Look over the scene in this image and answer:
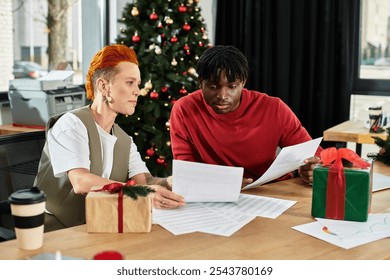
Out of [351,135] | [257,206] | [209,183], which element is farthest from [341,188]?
[351,135]

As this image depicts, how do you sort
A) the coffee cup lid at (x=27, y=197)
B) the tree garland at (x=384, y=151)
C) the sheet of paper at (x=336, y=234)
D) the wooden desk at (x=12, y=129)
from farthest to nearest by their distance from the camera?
the wooden desk at (x=12, y=129)
the tree garland at (x=384, y=151)
the sheet of paper at (x=336, y=234)
the coffee cup lid at (x=27, y=197)

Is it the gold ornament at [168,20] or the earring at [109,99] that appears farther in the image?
the gold ornament at [168,20]

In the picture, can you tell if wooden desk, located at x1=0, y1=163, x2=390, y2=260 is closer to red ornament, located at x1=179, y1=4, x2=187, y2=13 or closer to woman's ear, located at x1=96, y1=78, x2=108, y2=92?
woman's ear, located at x1=96, y1=78, x2=108, y2=92

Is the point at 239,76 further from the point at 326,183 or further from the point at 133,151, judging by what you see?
the point at 326,183

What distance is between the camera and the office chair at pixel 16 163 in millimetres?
1769

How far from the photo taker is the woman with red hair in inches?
68.2

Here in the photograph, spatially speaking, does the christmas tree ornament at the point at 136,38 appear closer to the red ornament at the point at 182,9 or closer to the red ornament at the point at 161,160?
the red ornament at the point at 182,9

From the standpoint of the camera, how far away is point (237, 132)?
84.2 inches

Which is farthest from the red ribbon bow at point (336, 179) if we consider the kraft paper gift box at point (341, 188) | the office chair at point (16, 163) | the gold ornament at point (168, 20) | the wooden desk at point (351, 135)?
the gold ornament at point (168, 20)

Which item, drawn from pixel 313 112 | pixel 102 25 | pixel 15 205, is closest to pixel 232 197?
pixel 15 205

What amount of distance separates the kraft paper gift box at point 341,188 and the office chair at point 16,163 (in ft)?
3.10

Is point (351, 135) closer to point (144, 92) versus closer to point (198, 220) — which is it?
point (144, 92)

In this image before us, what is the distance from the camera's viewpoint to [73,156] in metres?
1.70

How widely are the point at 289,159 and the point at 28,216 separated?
2.85ft
